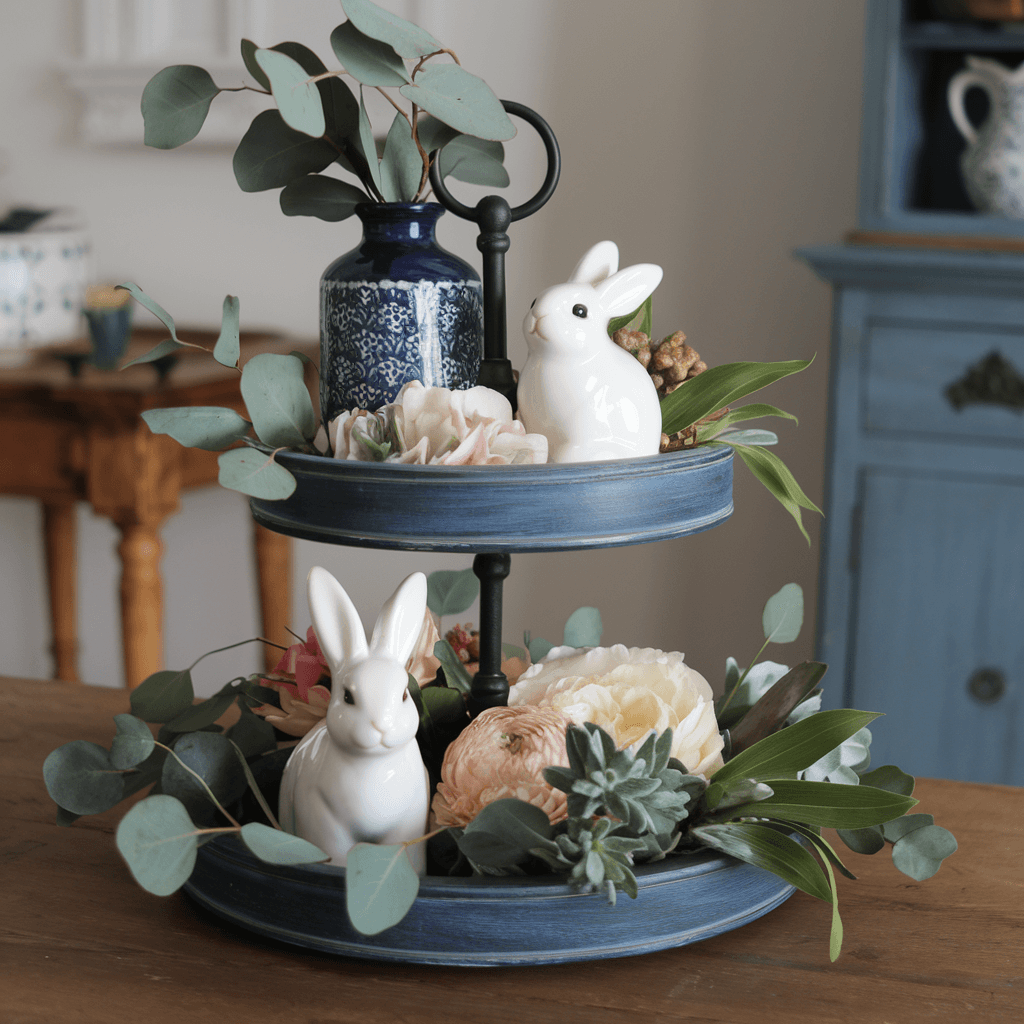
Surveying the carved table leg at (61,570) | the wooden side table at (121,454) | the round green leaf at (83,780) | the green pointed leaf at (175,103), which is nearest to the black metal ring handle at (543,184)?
the green pointed leaf at (175,103)

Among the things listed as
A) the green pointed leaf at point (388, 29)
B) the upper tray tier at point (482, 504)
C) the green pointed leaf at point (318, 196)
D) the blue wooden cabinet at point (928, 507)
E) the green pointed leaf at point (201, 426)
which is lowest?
the blue wooden cabinet at point (928, 507)

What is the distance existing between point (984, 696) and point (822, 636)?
21cm

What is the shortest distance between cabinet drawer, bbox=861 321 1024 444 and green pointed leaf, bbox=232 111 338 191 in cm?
102

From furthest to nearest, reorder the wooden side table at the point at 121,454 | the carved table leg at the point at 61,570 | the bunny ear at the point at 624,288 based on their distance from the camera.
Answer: the carved table leg at the point at 61,570, the wooden side table at the point at 121,454, the bunny ear at the point at 624,288

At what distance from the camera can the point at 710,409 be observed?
60 centimetres

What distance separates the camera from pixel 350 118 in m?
0.60

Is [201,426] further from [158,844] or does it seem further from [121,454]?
[121,454]

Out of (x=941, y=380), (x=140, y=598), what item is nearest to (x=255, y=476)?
(x=941, y=380)

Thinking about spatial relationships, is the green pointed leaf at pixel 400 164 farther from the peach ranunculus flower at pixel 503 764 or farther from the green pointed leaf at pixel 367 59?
the peach ranunculus flower at pixel 503 764

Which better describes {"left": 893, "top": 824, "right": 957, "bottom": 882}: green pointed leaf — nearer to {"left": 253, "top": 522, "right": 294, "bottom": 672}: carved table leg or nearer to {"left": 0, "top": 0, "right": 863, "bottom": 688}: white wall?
{"left": 0, "top": 0, "right": 863, "bottom": 688}: white wall

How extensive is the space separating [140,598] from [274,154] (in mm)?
1224

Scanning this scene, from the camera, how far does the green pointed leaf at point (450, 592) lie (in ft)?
2.42

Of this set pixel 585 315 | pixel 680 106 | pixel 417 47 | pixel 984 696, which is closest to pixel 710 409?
pixel 585 315

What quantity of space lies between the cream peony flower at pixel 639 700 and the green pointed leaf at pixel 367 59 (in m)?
0.30
